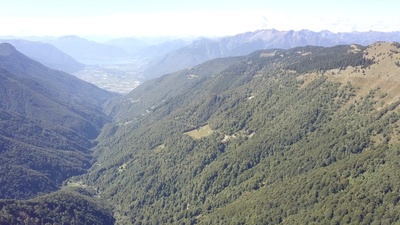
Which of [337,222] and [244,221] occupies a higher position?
[337,222]

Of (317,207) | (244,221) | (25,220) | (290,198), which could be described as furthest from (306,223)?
(25,220)

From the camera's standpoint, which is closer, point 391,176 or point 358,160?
point 391,176

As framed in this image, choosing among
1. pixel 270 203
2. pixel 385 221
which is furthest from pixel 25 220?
pixel 385 221

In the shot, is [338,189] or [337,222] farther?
[338,189]

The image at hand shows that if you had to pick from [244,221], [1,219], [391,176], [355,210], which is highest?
[391,176]

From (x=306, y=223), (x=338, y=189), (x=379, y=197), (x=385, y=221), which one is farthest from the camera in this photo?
(x=338, y=189)

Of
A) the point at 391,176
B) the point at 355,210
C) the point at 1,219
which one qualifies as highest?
the point at 391,176

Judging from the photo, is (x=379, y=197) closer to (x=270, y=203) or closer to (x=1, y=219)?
(x=270, y=203)

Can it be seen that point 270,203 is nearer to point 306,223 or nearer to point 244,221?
point 244,221

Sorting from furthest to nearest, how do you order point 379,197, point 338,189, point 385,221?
point 338,189 → point 379,197 → point 385,221
